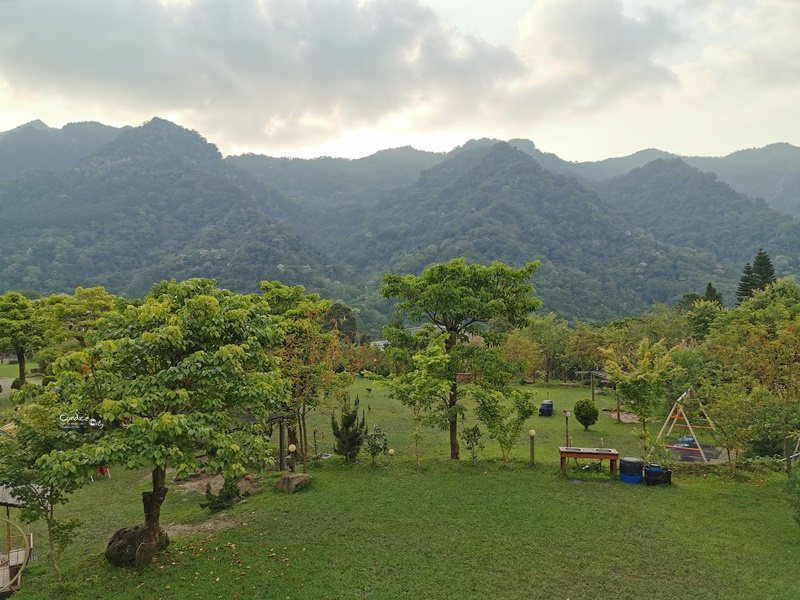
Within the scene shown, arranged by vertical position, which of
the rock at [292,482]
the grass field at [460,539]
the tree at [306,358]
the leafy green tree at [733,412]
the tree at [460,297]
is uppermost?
the tree at [460,297]

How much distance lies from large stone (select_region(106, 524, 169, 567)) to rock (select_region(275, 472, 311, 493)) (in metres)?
4.39

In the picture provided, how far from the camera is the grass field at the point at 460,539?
27.7ft

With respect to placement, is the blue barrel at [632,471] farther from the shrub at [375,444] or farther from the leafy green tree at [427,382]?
the shrub at [375,444]

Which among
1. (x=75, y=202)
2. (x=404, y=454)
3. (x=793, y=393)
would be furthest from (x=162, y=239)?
(x=793, y=393)

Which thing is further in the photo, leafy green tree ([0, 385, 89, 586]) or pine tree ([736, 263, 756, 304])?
pine tree ([736, 263, 756, 304])

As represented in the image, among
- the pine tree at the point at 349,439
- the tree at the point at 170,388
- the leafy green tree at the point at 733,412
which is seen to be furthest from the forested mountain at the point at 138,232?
the tree at the point at 170,388

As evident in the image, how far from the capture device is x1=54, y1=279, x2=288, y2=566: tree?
24.2ft

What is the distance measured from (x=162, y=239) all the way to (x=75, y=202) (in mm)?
35327

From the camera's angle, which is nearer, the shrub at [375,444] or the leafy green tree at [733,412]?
the leafy green tree at [733,412]

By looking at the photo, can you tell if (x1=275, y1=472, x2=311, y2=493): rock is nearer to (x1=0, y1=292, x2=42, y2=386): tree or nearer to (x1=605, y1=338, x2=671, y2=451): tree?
(x1=605, y1=338, x2=671, y2=451): tree

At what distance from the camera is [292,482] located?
44.6 feet

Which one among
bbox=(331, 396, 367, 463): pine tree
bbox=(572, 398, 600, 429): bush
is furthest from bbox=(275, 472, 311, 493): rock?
bbox=(572, 398, 600, 429): bush

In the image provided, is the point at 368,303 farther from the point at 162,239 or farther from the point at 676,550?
the point at 676,550

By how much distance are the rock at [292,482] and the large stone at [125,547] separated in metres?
4.39
